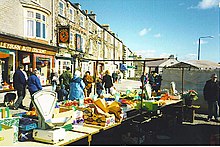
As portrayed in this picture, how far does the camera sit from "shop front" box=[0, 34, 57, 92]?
392 inches

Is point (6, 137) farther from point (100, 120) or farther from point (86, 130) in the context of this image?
point (100, 120)

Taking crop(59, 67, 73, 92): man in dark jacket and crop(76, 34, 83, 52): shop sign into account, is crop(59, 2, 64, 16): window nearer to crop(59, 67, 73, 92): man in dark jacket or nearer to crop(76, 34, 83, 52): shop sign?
crop(76, 34, 83, 52): shop sign

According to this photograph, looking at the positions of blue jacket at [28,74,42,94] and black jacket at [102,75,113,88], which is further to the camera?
black jacket at [102,75,113,88]

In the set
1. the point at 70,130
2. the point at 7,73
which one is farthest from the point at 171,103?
the point at 7,73

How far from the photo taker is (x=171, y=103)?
4977mm

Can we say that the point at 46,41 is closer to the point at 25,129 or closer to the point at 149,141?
the point at 149,141

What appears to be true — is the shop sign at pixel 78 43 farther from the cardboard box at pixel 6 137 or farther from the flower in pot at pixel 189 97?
the cardboard box at pixel 6 137

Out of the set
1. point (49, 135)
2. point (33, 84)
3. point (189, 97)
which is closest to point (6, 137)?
point (49, 135)

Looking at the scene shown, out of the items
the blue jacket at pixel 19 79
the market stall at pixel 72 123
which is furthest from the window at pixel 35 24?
the market stall at pixel 72 123

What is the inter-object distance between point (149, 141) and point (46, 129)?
101 inches

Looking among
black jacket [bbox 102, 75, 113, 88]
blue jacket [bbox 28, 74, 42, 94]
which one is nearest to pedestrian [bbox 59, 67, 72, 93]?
black jacket [bbox 102, 75, 113, 88]

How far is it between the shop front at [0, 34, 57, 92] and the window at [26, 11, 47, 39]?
586mm

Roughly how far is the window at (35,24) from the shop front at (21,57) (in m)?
0.59

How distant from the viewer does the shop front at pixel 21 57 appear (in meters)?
9.97
